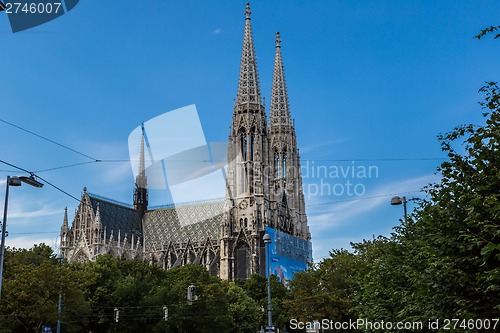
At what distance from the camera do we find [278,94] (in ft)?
435

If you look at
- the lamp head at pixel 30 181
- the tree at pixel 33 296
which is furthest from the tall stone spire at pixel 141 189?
the lamp head at pixel 30 181

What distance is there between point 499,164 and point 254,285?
7671 centimetres

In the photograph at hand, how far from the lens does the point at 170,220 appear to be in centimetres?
13262

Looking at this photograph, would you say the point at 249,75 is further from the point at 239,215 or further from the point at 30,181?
the point at 30,181

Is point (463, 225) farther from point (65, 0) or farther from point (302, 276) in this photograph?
point (302, 276)

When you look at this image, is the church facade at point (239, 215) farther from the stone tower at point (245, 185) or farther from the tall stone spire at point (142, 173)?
the tall stone spire at point (142, 173)

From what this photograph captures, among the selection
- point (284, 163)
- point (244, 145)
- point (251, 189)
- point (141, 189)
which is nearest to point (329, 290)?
point (251, 189)

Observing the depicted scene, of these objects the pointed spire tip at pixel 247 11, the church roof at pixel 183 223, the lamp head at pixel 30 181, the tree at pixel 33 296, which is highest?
the pointed spire tip at pixel 247 11

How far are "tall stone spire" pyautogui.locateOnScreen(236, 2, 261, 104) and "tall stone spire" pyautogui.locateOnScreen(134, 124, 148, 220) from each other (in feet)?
98.0

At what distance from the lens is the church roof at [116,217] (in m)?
121

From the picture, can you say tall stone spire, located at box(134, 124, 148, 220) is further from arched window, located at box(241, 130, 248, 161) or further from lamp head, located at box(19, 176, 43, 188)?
lamp head, located at box(19, 176, 43, 188)

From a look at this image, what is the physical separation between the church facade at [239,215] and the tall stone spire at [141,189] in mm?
308

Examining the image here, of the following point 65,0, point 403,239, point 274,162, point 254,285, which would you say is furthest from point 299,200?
point 65,0

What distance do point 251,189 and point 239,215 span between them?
520 centimetres
